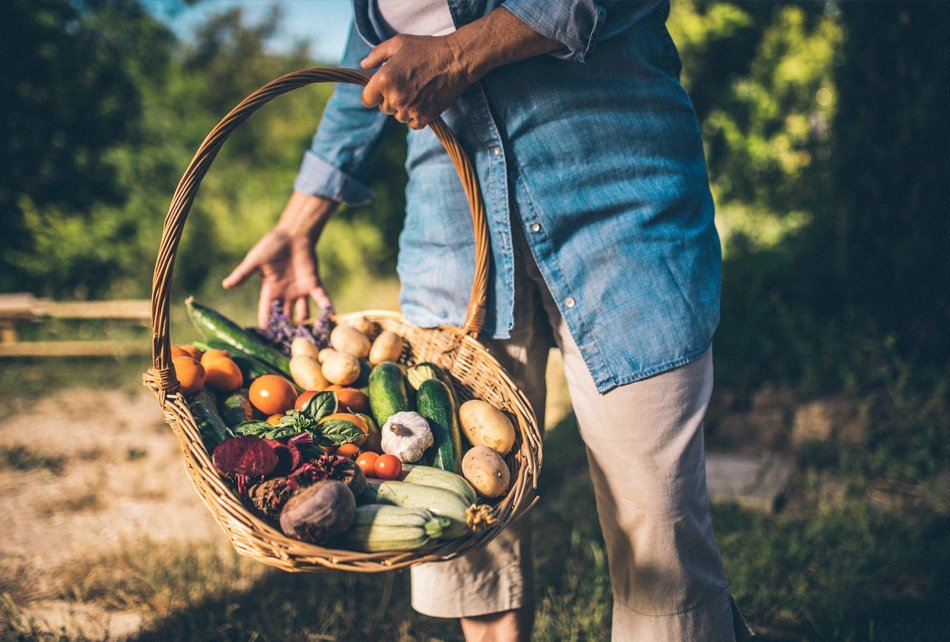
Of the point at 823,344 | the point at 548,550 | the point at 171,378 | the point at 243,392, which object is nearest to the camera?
the point at 171,378

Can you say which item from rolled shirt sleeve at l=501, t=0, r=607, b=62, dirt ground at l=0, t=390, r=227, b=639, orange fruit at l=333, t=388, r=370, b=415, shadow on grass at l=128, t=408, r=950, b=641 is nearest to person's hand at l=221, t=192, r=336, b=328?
orange fruit at l=333, t=388, r=370, b=415

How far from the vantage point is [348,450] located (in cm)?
154

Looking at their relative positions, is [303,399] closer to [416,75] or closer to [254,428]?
[254,428]

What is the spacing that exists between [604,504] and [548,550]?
121cm

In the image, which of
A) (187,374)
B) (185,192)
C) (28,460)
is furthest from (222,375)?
(28,460)

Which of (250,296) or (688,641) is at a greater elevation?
(250,296)

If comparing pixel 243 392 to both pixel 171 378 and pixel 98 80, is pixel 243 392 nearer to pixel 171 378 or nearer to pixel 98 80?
pixel 171 378

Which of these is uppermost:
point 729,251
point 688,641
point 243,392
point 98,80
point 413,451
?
point 98,80

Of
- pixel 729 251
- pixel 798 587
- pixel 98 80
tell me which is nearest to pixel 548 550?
pixel 798 587

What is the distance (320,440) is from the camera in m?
1.50

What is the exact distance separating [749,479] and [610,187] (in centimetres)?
229

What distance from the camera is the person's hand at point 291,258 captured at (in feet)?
6.35

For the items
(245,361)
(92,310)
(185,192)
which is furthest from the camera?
(92,310)

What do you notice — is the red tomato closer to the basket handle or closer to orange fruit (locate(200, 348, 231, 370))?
orange fruit (locate(200, 348, 231, 370))
